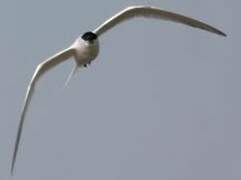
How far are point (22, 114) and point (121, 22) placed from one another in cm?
365

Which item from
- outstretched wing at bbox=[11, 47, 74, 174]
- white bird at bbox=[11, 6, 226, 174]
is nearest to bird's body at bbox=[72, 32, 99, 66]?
white bird at bbox=[11, 6, 226, 174]

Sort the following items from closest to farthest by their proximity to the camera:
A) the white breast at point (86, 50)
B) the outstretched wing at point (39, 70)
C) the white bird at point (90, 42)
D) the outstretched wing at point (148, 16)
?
the white breast at point (86, 50), the white bird at point (90, 42), the outstretched wing at point (39, 70), the outstretched wing at point (148, 16)

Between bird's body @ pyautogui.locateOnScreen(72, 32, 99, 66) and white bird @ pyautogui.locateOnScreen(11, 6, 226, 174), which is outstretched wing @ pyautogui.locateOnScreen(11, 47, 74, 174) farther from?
bird's body @ pyautogui.locateOnScreen(72, 32, 99, 66)

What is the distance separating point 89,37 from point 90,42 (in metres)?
0.15

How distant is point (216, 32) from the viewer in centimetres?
2517

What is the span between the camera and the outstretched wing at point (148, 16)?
82.1 ft

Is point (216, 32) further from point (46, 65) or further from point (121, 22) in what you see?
point (46, 65)

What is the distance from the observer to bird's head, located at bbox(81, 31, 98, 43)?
22.9 metres

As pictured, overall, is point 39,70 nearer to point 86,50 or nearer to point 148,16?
point 86,50

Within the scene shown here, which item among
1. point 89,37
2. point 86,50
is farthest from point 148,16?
point 86,50

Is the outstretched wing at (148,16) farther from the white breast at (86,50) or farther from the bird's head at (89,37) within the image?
the bird's head at (89,37)

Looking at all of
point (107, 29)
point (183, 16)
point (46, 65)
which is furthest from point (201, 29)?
point (46, 65)

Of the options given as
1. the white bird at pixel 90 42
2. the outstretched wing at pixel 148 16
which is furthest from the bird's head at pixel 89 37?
the outstretched wing at pixel 148 16

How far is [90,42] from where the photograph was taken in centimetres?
2288
